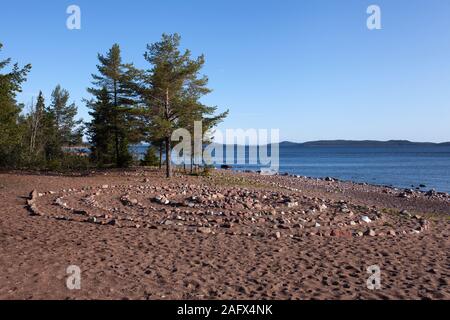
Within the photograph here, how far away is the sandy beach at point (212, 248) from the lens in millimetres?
6781

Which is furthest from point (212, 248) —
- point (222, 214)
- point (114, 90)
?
point (114, 90)

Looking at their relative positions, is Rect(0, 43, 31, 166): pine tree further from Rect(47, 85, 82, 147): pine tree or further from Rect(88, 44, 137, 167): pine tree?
Rect(47, 85, 82, 147): pine tree

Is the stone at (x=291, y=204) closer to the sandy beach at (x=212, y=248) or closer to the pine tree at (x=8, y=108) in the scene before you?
the sandy beach at (x=212, y=248)

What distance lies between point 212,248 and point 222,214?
417 centimetres

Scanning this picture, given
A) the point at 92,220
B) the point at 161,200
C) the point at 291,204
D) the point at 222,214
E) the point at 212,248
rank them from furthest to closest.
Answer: the point at 291,204
the point at 161,200
the point at 222,214
the point at 92,220
the point at 212,248

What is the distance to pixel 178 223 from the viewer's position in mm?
11977

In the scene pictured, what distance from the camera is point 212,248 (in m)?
9.44

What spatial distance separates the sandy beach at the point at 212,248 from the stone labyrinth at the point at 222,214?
4 centimetres

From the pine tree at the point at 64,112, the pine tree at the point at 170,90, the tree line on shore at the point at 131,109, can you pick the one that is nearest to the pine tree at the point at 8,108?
the tree line on shore at the point at 131,109

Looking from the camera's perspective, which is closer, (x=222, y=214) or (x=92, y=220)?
(x=92, y=220)

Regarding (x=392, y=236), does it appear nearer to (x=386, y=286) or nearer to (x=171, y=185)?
(x=386, y=286)

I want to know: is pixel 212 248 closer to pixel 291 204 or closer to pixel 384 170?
pixel 291 204

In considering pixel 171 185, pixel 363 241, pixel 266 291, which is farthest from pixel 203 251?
pixel 171 185

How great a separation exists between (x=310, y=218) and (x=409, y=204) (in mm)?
11924
